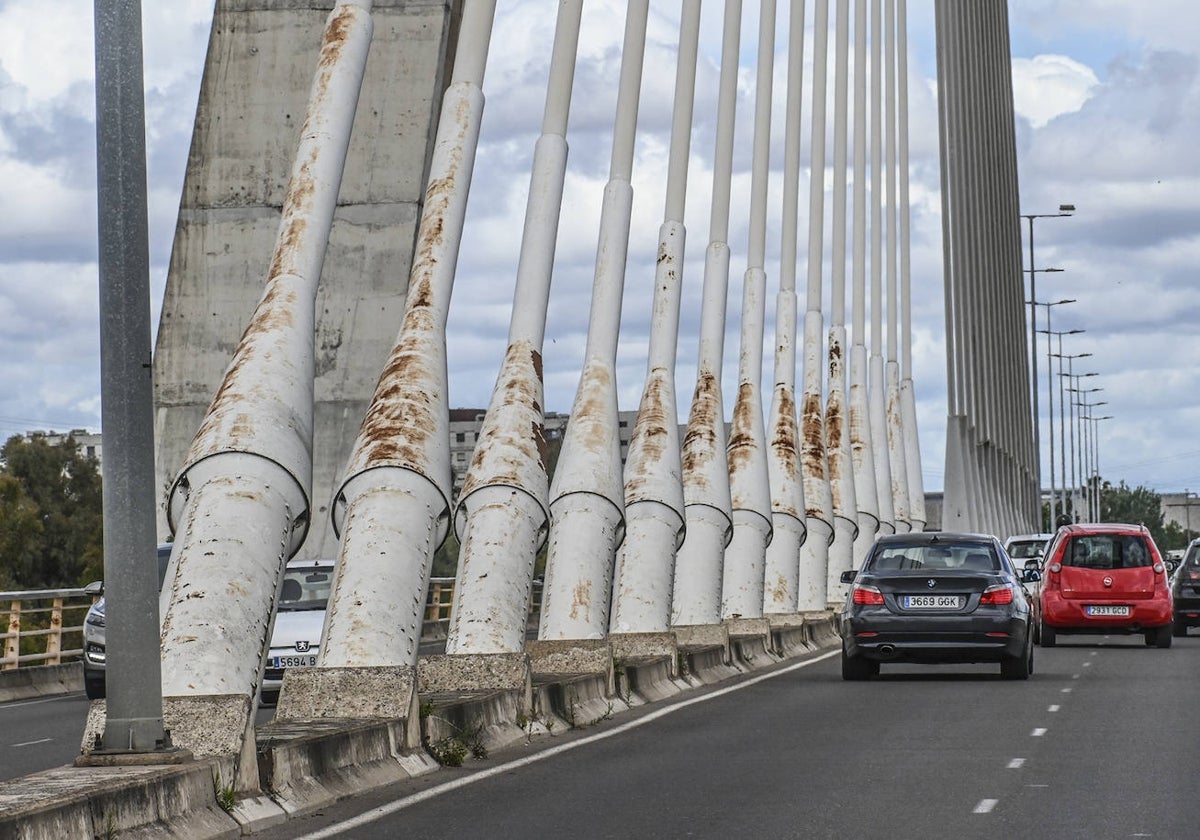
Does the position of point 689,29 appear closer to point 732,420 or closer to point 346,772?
point 732,420

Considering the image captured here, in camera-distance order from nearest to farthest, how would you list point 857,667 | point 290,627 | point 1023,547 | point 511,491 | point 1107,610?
point 511,491 < point 290,627 < point 857,667 < point 1107,610 < point 1023,547

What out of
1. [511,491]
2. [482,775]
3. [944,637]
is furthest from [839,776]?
[944,637]

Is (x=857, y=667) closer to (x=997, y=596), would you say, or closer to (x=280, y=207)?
(x=997, y=596)

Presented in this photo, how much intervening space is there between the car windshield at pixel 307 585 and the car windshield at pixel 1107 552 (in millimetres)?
12573

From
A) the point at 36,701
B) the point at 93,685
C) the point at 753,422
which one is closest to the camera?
the point at 93,685

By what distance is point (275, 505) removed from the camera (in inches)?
574

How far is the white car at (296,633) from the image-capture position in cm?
2170

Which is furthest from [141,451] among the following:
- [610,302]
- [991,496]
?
[991,496]

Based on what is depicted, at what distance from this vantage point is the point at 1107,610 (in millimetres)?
32250

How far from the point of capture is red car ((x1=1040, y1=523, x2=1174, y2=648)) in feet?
105

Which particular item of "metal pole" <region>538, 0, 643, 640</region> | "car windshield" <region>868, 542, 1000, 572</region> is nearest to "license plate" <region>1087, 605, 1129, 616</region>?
"car windshield" <region>868, 542, 1000, 572</region>

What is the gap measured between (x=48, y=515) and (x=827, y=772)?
303ft

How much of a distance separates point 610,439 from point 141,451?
44.0 ft

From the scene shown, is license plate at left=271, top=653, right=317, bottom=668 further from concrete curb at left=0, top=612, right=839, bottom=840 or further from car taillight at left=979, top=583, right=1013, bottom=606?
car taillight at left=979, top=583, right=1013, bottom=606
